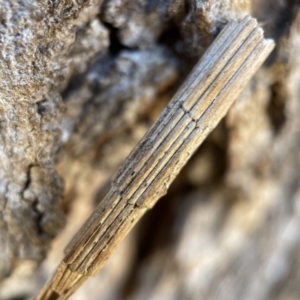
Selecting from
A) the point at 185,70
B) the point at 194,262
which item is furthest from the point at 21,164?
the point at 194,262

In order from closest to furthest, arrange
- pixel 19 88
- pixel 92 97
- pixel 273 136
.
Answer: pixel 19 88 → pixel 92 97 → pixel 273 136

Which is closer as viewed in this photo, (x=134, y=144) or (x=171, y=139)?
(x=171, y=139)

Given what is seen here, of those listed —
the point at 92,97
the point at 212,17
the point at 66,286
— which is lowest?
the point at 66,286

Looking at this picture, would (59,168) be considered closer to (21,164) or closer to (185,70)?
(21,164)

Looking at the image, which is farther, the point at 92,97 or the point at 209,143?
the point at 209,143

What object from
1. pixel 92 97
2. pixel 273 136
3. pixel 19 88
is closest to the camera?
pixel 19 88
